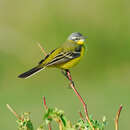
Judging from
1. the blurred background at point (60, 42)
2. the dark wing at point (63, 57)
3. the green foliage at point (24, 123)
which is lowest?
the blurred background at point (60, 42)

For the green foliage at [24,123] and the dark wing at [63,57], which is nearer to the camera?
the green foliage at [24,123]

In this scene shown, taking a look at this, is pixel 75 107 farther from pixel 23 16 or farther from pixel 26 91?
pixel 23 16

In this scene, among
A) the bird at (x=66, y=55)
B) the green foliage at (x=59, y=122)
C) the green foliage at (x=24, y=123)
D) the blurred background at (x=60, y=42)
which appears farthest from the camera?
the blurred background at (x=60, y=42)

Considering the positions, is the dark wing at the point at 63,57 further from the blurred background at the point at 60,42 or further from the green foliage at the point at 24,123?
the blurred background at the point at 60,42

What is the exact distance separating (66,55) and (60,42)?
4752 mm

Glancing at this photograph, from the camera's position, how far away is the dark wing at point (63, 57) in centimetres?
309

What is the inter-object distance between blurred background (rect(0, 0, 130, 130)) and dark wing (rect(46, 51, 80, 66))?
462cm

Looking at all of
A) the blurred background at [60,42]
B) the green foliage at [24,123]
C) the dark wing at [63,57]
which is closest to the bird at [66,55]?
the dark wing at [63,57]

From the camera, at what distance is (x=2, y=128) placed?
6086 millimetres

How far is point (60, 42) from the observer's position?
316 inches

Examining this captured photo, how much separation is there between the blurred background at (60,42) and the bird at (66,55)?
4475 millimetres

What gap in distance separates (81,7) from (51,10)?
515mm

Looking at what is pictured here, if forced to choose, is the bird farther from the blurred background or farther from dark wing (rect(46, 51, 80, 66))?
the blurred background

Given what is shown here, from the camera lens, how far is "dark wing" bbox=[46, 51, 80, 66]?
309 centimetres
